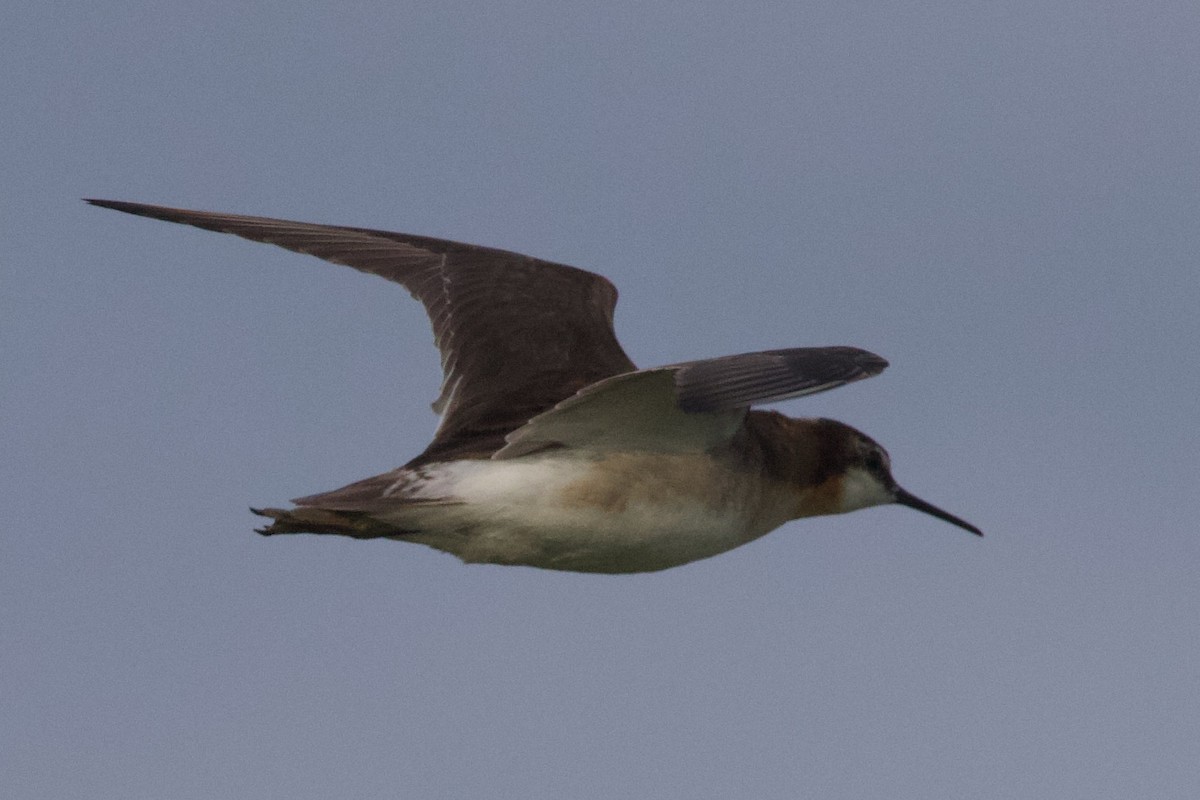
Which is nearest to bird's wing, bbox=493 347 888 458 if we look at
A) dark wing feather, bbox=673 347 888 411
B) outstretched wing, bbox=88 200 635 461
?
dark wing feather, bbox=673 347 888 411

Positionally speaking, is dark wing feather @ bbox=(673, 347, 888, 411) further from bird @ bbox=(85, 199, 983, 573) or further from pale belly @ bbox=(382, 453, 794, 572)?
pale belly @ bbox=(382, 453, 794, 572)

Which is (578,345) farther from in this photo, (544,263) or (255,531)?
(255,531)

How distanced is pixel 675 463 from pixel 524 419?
932 mm

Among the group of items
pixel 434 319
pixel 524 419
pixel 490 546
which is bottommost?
pixel 490 546

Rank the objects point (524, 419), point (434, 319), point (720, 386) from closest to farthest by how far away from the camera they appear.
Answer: point (720, 386) < point (524, 419) < point (434, 319)

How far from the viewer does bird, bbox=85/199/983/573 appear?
29.9 feet

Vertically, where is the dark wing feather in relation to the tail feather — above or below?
above

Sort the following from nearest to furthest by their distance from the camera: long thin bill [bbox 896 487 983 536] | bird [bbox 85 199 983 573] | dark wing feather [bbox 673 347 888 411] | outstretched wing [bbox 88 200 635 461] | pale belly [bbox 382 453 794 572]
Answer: dark wing feather [bbox 673 347 888 411] < bird [bbox 85 199 983 573] < pale belly [bbox 382 453 794 572] < outstretched wing [bbox 88 200 635 461] < long thin bill [bbox 896 487 983 536]

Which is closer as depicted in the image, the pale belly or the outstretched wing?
the pale belly

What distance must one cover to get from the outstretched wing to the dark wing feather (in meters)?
1.79

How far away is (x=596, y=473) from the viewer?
945 cm

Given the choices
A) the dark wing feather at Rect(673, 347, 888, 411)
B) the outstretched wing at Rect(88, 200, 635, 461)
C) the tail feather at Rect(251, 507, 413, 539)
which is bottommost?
the tail feather at Rect(251, 507, 413, 539)

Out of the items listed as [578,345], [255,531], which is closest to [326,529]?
[255,531]

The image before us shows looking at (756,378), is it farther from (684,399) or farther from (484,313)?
(484,313)
